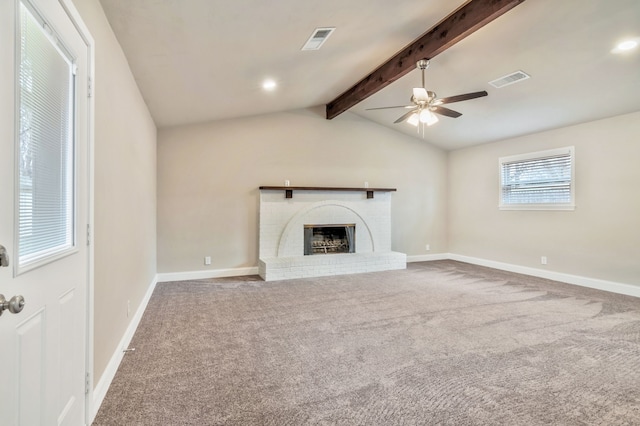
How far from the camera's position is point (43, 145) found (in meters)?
1.28

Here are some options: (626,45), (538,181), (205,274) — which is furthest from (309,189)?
(626,45)

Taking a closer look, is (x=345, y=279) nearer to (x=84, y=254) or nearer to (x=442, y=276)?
(x=442, y=276)

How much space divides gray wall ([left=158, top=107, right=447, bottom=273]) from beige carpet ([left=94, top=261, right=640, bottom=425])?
1.22 metres

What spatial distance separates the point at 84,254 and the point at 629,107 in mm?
6096

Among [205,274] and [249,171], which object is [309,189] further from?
[205,274]

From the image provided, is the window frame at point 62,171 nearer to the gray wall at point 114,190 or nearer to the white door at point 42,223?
the white door at point 42,223

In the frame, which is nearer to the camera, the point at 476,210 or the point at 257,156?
the point at 257,156

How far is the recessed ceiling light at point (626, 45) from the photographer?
3.09m

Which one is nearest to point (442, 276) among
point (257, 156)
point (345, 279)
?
point (345, 279)

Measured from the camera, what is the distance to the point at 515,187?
584cm

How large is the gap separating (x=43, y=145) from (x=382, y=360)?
2.47 m

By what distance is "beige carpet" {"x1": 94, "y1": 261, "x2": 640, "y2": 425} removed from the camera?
188 cm

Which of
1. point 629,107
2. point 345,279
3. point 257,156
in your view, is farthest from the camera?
point 257,156

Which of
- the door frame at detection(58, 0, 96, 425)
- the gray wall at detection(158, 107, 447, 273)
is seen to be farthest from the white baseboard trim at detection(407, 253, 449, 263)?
the door frame at detection(58, 0, 96, 425)
